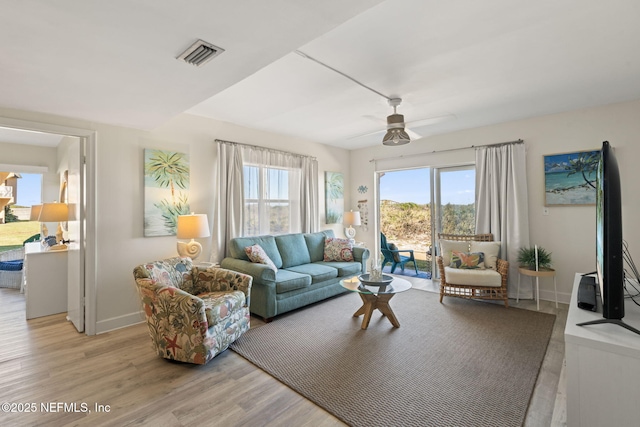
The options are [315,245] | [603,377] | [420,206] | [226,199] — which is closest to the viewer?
[603,377]

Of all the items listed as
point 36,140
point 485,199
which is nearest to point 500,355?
point 485,199

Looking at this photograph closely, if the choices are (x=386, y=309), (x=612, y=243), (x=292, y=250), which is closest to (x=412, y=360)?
(x=386, y=309)

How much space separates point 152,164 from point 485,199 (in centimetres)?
474

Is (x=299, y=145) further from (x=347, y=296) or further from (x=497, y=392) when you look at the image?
(x=497, y=392)

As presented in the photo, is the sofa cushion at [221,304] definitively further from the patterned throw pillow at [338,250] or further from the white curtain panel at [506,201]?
the white curtain panel at [506,201]

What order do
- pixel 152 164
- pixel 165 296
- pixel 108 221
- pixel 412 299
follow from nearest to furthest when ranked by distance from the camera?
pixel 165 296, pixel 108 221, pixel 152 164, pixel 412 299

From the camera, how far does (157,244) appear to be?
3.59m

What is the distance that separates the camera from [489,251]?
13.4 ft

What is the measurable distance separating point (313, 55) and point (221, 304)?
2293 millimetres

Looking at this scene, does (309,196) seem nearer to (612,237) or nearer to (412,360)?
(412,360)

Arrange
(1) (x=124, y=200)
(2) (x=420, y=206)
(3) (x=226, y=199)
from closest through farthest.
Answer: (1) (x=124, y=200), (3) (x=226, y=199), (2) (x=420, y=206)

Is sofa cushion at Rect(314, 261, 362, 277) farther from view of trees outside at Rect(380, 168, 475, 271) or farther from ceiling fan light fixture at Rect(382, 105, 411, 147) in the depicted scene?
ceiling fan light fixture at Rect(382, 105, 411, 147)

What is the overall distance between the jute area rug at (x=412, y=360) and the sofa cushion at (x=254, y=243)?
3.05 feet

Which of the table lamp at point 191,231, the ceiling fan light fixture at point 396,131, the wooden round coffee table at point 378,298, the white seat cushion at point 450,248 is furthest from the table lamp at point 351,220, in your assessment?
the table lamp at point 191,231
